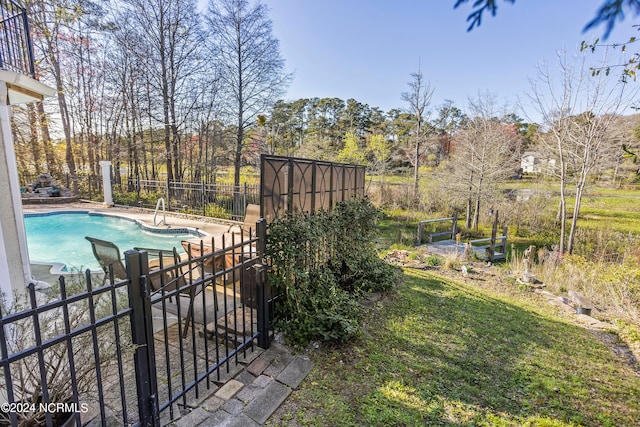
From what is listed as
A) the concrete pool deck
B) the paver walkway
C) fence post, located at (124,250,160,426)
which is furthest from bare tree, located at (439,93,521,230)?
fence post, located at (124,250,160,426)

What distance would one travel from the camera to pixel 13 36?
319 cm

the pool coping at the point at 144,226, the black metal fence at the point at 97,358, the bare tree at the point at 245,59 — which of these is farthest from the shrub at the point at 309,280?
the bare tree at the point at 245,59

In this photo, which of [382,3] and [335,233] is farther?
[335,233]

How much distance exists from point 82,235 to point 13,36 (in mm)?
7435

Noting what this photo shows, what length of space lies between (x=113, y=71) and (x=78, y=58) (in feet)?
5.71

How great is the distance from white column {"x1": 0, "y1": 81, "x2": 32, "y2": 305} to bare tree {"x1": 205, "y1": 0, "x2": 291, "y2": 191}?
34.3 ft

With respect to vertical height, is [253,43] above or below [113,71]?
above

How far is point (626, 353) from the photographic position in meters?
3.47

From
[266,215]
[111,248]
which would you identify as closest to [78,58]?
[111,248]

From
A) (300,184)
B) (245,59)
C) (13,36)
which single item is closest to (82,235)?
(13,36)

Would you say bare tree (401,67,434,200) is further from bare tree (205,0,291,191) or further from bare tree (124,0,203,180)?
bare tree (124,0,203,180)

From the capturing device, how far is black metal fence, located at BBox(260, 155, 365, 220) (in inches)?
116

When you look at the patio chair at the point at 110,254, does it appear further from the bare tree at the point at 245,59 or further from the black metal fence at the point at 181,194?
the bare tree at the point at 245,59

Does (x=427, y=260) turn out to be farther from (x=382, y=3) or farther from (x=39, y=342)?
(x=39, y=342)
